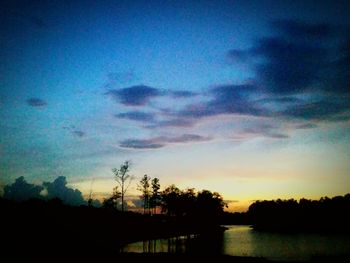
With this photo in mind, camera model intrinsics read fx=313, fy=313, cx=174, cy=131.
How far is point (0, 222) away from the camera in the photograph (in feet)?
189

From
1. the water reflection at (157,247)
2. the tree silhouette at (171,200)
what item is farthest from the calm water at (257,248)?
the tree silhouette at (171,200)

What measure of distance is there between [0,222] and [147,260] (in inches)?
1216

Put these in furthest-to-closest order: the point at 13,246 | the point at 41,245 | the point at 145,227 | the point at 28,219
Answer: the point at 145,227
the point at 28,219
the point at 41,245
the point at 13,246

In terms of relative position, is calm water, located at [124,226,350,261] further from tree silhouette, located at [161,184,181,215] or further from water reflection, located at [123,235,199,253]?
tree silhouette, located at [161,184,181,215]

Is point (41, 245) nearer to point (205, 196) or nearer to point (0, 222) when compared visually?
point (0, 222)

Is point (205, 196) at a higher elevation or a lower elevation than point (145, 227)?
higher

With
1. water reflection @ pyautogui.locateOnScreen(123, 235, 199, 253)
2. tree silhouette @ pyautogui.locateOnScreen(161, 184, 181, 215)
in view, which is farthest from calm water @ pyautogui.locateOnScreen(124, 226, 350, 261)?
tree silhouette @ pyautogui.locateOnScreen(161, 184, 181, 215)

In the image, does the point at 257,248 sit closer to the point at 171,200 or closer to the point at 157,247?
the point at 157,247

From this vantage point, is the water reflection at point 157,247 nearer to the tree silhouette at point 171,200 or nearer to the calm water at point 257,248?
the calm water at point 257,248

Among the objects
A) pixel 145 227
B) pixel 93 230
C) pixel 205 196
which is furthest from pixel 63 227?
pixel 205 196

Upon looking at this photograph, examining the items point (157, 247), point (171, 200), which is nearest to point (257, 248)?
point (157, 247)

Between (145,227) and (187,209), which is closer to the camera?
(145,227)

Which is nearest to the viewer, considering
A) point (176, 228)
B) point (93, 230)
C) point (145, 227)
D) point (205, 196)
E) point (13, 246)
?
point (13, 246)

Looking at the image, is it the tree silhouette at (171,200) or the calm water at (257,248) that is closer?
the calm water at (257,248)
